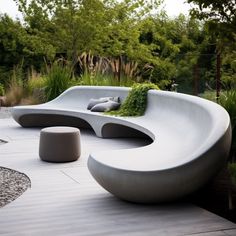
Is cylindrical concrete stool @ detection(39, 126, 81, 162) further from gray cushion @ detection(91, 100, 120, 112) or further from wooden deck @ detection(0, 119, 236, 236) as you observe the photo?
gray cushion @ detection(91, 100, 120, 112)

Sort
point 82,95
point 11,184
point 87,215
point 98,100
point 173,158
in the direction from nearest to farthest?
point 87,215, point 173,158, point 11,184, point 98,100, point 82,95

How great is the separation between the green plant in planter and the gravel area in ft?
8.04

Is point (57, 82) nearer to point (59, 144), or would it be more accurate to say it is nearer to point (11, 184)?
point (59, 144)

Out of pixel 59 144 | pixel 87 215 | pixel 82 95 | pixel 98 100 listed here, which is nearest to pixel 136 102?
pixel 98 100

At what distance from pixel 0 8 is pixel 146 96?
1118cm

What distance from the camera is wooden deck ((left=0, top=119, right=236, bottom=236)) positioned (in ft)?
9.90

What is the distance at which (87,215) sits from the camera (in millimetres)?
3334

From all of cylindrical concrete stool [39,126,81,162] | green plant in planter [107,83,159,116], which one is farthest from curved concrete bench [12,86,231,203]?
green plant in planter [107,83,159,116]

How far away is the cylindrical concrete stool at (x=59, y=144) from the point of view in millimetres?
Answer: 5109

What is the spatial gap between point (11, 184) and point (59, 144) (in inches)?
41.5

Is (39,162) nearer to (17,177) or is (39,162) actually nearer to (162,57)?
(17,177)

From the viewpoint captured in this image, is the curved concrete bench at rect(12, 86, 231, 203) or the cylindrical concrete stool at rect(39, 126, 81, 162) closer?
the curved concrete bench at rect(12, 86, 231, 203)

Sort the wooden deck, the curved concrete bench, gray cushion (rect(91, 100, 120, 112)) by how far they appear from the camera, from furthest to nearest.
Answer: gray cushion (rect(91, 100, 120, 112)), the curved concrete bench, the wooden deck

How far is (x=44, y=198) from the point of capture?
377cm
